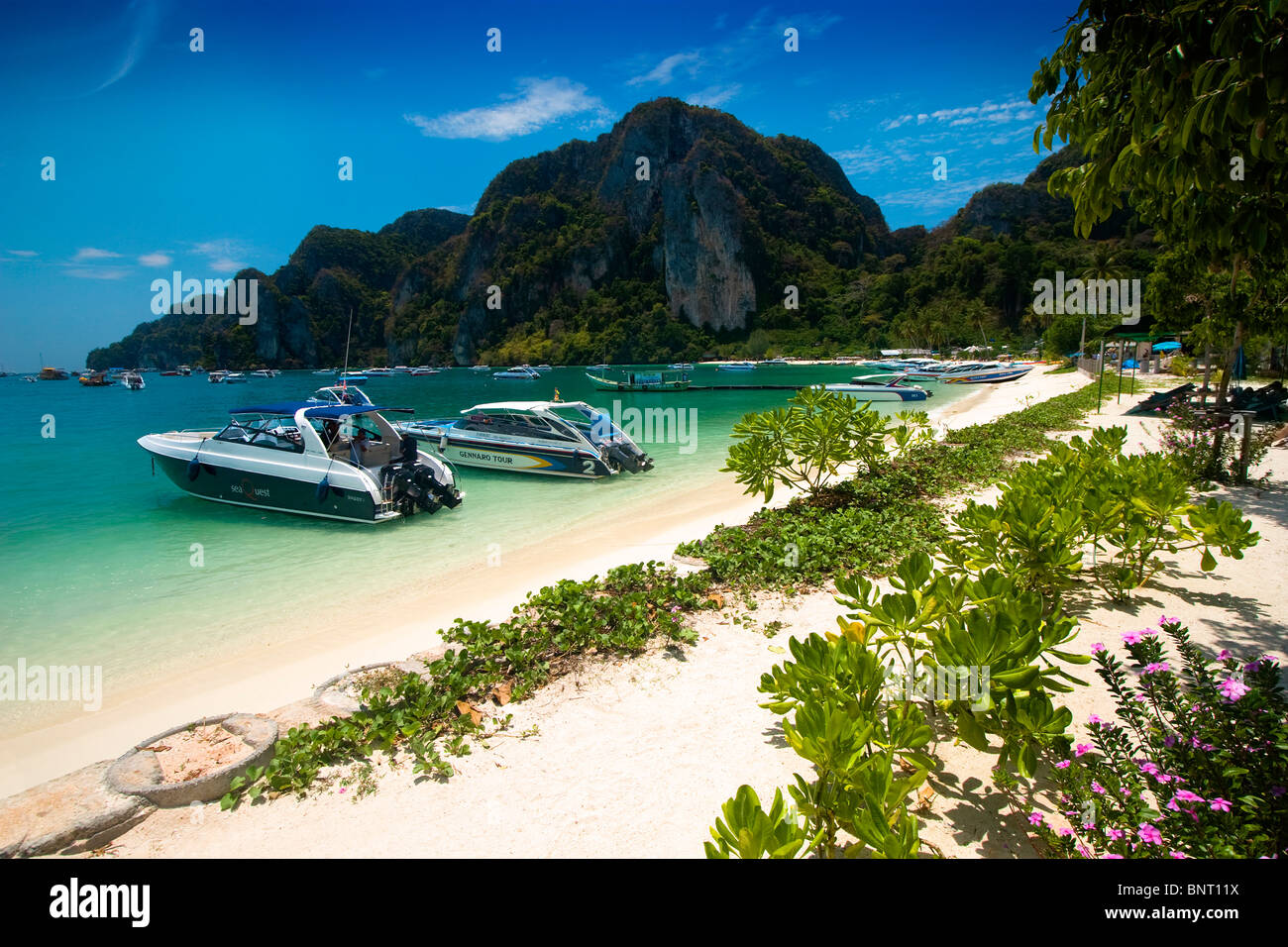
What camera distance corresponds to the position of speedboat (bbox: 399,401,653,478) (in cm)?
1543

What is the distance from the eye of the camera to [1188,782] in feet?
8.02

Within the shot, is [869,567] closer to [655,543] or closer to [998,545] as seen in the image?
[998,545]

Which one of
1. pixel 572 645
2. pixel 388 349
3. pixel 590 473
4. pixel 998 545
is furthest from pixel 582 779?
Result: pixel 388 349

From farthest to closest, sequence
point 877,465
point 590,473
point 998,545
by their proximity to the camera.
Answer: point 590,473
point 877,465
point 998,545

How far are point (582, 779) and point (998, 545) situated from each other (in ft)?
11.9

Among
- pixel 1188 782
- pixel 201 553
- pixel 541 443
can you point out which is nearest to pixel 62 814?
pixel 1188 782

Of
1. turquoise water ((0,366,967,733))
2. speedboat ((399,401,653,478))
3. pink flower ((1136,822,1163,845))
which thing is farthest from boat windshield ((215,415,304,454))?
pink flower ((1136,822,1163,845))

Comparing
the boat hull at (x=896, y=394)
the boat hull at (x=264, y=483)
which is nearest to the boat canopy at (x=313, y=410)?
the boat hull at (x=264, y=483)

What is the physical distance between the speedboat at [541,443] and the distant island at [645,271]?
106243mm

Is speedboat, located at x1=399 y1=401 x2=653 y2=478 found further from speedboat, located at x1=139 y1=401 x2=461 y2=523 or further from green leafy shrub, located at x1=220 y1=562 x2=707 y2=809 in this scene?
green leafy shrub, located at x1=220 y1=562 x2=707 y2=809

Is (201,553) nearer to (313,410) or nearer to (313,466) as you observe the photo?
(313,466)

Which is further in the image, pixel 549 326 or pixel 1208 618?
pixel 549 326

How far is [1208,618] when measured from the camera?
15.6 feet

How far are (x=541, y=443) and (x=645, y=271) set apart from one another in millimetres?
150361
